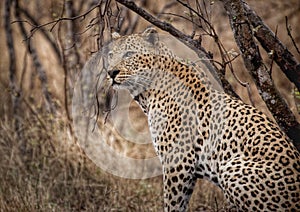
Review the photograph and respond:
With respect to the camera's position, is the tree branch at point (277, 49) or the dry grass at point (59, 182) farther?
the dry grass at point (59, 182)

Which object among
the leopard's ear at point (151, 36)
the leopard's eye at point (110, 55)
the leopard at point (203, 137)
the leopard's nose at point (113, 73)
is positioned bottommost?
the leopard at point (203, 137)

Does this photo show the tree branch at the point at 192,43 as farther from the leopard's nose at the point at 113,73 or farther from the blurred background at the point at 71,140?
the leopard's nose at the point at 113,73

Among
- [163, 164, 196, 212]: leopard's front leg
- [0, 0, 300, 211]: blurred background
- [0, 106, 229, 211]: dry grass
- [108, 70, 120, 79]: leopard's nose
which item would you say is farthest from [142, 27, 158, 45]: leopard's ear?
[0, 106, 229, 211]: dry grass

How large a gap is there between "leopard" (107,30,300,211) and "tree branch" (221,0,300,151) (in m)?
0.26

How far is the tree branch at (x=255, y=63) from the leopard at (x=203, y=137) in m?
0.26

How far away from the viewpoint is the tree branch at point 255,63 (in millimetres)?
5777

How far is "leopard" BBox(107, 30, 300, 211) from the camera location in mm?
5055

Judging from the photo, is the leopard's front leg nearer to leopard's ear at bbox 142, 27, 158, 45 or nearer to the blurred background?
the blurred background

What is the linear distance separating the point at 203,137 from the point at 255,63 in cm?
73

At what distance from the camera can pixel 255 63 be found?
5797mm

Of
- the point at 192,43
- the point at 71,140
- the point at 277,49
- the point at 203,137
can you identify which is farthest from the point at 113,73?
the point at 71,140

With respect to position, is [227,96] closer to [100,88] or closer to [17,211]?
[17,211]

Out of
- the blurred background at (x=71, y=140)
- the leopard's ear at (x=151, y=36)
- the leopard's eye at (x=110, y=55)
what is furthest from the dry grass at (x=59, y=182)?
the leopard's ear at (x=151, y=36)

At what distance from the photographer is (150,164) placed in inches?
344
